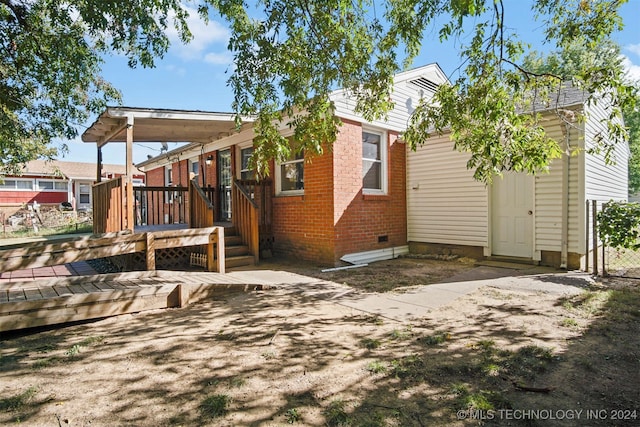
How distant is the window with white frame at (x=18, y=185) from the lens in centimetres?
Answer: 2581

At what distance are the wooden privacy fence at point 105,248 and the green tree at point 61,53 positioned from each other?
10.6ft

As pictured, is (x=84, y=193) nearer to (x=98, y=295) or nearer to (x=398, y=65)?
(x=98, y=295)

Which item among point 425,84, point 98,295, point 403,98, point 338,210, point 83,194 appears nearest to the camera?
point 98,295

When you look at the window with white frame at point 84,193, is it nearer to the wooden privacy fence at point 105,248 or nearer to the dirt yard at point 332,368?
the wooden privacy fence at point 105,248

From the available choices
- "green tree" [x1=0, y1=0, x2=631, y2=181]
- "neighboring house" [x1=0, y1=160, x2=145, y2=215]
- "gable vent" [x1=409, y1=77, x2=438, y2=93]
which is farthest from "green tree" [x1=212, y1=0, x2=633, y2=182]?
"neighboring house" [x1=0, y1=160, x2=145, y2=215]

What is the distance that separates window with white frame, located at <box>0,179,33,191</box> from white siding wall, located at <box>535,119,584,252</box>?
1263 inches

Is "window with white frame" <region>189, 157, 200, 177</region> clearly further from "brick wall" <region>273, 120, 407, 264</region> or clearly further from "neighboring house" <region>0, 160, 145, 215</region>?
"neighboring house" <region>0, 160, 145, 215</region>

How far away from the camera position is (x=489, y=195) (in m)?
8.52

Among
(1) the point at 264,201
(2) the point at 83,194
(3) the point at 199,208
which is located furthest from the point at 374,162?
(2) the point at 83,194

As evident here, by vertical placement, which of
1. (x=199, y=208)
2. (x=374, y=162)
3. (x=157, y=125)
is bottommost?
(x=199, y=208)

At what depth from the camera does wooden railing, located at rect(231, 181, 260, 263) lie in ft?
27.3

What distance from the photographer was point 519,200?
8.12 metres

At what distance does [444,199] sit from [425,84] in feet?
12.2

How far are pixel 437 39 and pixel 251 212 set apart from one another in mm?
5092
